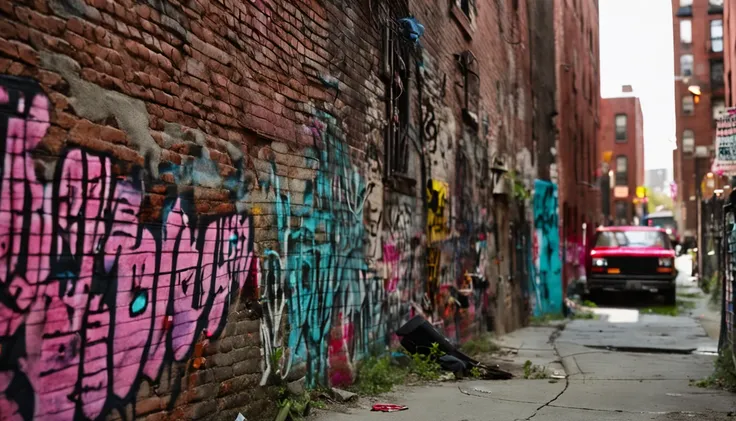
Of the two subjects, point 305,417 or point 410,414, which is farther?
point 410,414

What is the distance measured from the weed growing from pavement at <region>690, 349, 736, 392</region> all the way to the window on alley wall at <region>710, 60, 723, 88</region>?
5041 cm

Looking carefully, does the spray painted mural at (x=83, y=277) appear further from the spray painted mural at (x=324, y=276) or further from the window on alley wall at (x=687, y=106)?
the window on alley wall at (x=687, y=106)

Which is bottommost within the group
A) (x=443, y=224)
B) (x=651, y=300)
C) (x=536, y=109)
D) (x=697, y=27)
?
(x=651, y=300)

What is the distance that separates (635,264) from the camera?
22250 millimetres

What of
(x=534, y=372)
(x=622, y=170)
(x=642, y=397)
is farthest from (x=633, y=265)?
(x=622, y=170)

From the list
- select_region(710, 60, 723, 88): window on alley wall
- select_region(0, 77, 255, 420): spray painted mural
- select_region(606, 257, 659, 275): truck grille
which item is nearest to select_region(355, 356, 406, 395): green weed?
select_region(0, 77, 255, 420): spray painted mural

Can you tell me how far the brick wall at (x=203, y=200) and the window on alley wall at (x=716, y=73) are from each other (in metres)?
49.7

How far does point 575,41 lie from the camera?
2861 centimetres

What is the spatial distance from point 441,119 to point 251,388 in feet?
21.8

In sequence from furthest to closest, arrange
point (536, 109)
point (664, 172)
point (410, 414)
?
point (664, 172) → point (536, 109) → point (410, 414)

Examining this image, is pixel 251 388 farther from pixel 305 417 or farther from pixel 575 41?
pixel 575 41

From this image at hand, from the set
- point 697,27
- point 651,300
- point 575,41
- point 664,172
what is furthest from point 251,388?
point 664,172

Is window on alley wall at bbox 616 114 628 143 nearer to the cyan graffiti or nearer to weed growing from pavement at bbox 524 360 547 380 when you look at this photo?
weed growing from pavement at bbox 524 360 547 380

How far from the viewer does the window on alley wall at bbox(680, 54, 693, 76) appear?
2338 inches
